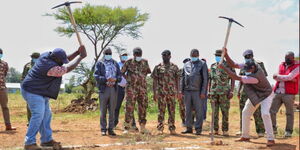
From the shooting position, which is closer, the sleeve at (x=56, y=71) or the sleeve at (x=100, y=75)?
the sleeve at (x=56, y=71)

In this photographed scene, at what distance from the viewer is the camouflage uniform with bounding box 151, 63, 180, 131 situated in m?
8.66

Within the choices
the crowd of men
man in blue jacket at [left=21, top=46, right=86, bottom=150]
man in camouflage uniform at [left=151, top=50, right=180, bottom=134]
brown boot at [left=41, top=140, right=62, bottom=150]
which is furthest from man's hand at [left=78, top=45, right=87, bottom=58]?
man in camouflage uniform at [left=151, top=50, right=180, bottom=134]

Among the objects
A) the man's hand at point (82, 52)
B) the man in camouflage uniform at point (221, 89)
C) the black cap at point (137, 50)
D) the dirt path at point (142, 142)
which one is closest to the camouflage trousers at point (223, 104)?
the man in camouflage uniform at point (221, 89)

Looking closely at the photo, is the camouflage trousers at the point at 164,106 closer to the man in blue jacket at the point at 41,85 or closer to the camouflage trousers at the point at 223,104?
the camouflage trousers at the point at 223,104

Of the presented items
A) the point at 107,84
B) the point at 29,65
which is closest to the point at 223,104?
the point at 107,84

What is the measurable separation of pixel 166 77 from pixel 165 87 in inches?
9.2

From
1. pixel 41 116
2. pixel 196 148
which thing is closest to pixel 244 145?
pixel 196 148

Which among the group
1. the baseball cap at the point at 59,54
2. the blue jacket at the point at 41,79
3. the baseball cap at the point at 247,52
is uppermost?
the baseball cap at the point at 247,52

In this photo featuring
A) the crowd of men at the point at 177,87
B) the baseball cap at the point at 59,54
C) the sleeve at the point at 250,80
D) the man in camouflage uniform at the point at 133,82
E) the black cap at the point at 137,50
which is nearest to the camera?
the baseball cap at the point at 59,54

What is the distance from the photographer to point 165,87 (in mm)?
8672

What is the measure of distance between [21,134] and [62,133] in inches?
36.0

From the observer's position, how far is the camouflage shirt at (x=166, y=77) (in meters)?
8.66

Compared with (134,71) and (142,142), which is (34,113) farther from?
(134,71)

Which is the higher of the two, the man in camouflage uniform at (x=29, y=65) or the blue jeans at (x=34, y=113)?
the man in camouflage uniform at (x=29, y=65)
